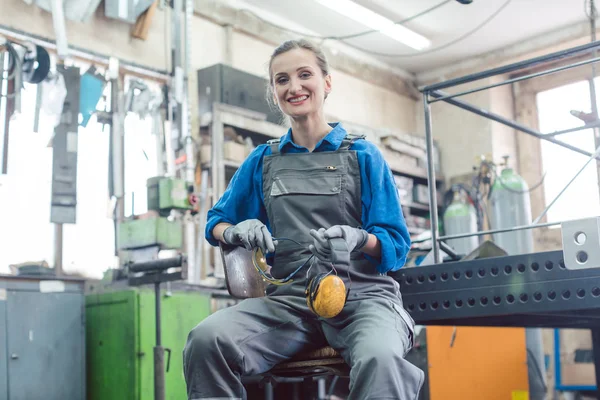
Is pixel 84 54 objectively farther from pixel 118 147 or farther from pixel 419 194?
pixel 419 194

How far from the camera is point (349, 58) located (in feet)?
23.5

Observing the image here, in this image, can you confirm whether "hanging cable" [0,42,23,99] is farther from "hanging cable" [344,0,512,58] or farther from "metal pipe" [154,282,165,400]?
"hanging cable" [344,0,512,58]

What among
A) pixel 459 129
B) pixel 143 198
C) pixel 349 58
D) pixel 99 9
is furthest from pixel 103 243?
pixel 459 129

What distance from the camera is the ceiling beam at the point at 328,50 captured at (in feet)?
19.6

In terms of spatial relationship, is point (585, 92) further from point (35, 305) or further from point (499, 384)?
point (35, 305)

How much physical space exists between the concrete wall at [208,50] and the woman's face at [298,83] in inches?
131

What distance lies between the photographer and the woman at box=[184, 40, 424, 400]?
1591 mm

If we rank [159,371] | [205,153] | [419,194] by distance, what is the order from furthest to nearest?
[419,194] → [205,153] → [159,371]

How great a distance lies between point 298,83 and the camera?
1.84 m

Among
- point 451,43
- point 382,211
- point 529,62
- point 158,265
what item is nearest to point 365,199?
point 382,211

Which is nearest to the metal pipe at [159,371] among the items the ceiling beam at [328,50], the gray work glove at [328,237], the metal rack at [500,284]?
the metal rack at [500,284]

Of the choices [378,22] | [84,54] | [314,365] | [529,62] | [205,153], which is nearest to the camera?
[314,365]

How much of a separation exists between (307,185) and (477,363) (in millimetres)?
3006

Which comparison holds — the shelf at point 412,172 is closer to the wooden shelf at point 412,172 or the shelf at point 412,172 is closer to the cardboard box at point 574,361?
the wooden shelf at point 412,172
